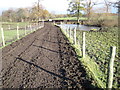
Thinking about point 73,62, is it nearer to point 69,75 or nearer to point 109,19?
point 69,75

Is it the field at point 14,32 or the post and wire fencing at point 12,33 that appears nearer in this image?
the post and wire fencing at point 12,33

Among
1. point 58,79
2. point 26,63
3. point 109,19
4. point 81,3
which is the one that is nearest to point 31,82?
point 58,79

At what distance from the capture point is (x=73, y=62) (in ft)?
19.3

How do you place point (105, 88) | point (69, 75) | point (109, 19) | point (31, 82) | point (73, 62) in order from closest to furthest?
point (105, 88)
point (31, 82)
point (69, 75)
point (73, 62)
point (109, 19)

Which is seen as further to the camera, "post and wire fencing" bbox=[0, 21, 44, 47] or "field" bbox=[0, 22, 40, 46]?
"field" bbox=[0, 22, 40, 46]

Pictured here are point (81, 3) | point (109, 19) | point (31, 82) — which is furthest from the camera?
point (81, 3)

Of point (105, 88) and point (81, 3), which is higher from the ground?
point (81, 3)

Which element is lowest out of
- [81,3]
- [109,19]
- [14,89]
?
[14,89]

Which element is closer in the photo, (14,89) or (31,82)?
(14,89)

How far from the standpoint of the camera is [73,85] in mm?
3836

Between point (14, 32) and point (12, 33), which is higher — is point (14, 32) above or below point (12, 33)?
above

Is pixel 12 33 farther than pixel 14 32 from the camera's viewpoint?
No

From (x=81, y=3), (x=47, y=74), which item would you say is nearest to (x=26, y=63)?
(x=47, y=74)

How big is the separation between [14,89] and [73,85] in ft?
5.87
